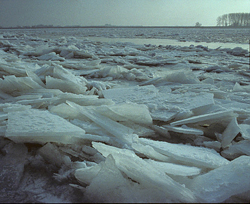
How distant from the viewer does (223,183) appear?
681 mm

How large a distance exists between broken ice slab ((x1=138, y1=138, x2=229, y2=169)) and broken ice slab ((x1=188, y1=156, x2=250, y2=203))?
0.06 meters

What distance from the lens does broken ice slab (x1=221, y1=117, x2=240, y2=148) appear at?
3.50 ft

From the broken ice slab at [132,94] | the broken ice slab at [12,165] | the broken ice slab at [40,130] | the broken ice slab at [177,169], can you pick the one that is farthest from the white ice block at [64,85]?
the broken ice slab at [177,169]

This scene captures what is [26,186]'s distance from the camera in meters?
0.71

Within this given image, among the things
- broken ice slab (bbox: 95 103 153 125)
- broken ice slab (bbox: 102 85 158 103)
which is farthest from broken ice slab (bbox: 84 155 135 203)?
broken ice slab (bbox: 102 85 158 103)

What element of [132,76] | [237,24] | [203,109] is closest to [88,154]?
[203,109]

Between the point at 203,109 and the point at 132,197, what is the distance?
96cm

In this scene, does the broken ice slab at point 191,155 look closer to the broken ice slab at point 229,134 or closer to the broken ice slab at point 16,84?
the broken ice slab at point 229,134

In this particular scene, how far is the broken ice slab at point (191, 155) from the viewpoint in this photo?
816mm

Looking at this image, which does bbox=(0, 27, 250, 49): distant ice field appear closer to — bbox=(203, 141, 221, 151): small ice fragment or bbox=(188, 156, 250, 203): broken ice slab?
bbox=(203, 141, 221, 151): small ice fragment

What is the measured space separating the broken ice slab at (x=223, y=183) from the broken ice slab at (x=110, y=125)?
0.40 m

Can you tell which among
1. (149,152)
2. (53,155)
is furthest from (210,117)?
(53,155)

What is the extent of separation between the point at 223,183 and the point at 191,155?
0.64 ft

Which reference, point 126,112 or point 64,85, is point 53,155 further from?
point 64,85
